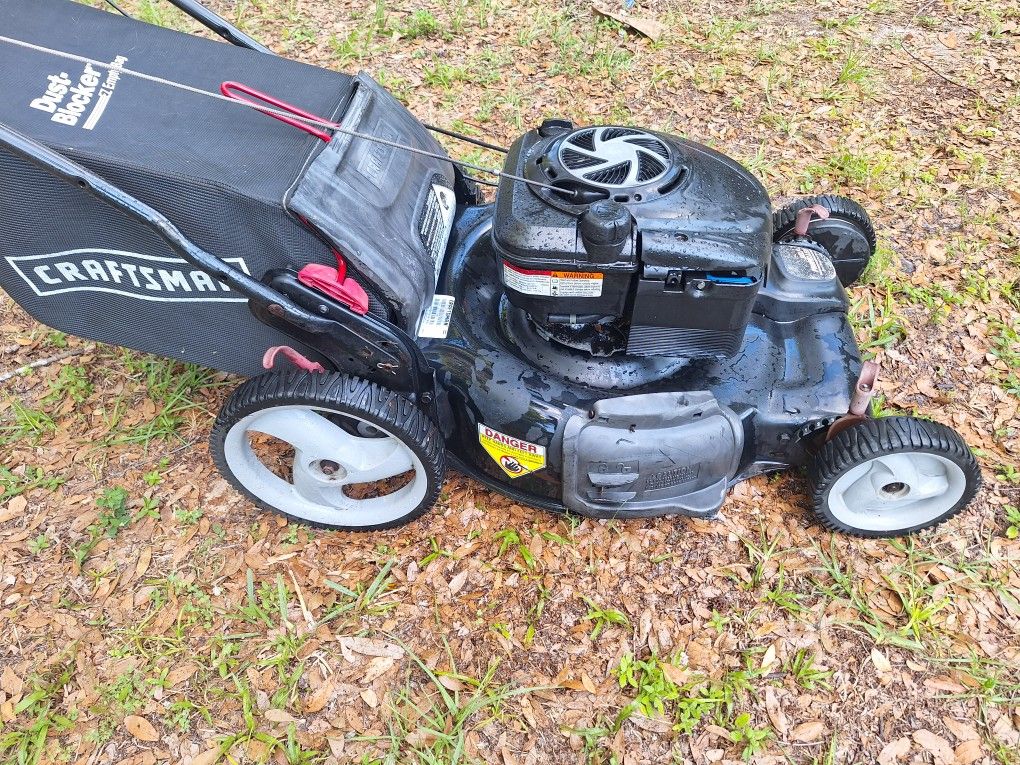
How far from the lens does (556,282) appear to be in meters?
1.67

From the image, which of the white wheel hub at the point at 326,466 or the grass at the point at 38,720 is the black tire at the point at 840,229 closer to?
the white wheel hub at the point at 326,466

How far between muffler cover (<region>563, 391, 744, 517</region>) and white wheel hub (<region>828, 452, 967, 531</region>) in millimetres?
361

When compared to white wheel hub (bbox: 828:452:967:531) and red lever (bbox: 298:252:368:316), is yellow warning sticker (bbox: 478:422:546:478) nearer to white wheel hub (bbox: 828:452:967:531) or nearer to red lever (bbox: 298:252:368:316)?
red lever (bbox: 298:252:368:316)

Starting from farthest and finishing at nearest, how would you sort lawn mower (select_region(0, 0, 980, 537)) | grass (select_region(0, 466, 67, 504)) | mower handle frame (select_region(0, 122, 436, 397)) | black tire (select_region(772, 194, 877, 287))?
black tire (select_region(772, 194, 877, 287)) → grass (select_region(0, 466, 67, 504)) → lawn mower (select_region(0, 0, 980, 537)) → mower handle frame (select_region(0, 122, 436, 397))

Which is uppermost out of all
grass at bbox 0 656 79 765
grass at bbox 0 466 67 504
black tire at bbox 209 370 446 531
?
black tire at bbox 209 370 446 531

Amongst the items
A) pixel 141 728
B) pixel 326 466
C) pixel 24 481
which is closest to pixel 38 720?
pixel 141 728

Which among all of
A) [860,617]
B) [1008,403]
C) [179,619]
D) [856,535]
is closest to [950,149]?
[1008,403]

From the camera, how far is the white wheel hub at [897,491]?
192cm

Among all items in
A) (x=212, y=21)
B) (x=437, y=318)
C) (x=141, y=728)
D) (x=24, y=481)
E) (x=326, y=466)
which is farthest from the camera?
(x=24, y=481)

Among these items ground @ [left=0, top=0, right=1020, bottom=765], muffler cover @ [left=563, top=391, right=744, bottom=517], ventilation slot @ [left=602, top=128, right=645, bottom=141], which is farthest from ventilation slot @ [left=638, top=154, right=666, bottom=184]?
ground @ [left=0, top=0, right=1020, bottom=765]

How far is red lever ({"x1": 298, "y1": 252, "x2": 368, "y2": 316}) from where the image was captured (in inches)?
66.1

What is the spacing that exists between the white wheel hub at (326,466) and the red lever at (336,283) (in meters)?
0.28

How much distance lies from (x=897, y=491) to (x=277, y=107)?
1.87 meters

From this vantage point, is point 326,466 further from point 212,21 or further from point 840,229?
point 840,229
